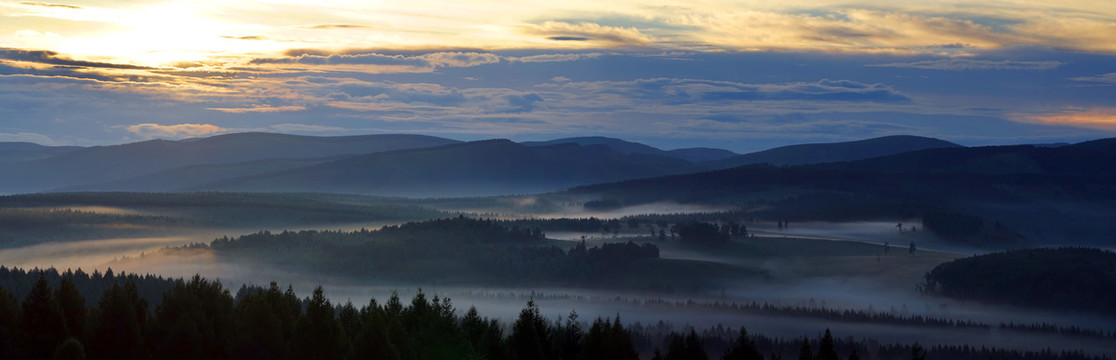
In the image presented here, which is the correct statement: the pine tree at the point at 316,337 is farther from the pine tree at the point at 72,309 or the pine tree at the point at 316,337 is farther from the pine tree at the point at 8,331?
the pine tree at the point at 8,331

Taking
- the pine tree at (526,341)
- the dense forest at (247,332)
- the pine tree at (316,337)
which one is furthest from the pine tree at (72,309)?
the pine tree at (526,341)

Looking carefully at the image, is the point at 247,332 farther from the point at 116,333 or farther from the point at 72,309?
the point at 72,309

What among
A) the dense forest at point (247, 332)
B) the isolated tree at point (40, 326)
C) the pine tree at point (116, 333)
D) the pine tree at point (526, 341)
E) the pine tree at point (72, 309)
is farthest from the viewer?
the pine tree at point (526, 341)

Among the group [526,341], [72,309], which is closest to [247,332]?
[72,309]

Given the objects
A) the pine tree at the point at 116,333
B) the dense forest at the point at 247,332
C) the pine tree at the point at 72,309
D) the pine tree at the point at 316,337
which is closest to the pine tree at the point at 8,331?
the dense forest at the point at 247,332

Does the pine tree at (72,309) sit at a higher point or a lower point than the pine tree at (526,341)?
higher

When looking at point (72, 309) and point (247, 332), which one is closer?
point (72, 309)

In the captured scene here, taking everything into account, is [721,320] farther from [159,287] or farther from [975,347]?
[159,287]

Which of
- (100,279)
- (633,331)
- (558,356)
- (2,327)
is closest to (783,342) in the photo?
(633,331)

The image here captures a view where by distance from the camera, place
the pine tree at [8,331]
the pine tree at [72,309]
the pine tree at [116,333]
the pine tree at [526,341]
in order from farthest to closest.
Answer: the pine tree at [526,341] → the pine tree at [72,309] → the pine tree at [116,333] → the pine tree at [8,331]

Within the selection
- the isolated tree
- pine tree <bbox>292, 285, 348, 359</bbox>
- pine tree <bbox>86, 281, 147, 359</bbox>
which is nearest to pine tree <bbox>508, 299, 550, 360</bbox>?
pine tree <bbox>292, 285, 348, 359</bbox>

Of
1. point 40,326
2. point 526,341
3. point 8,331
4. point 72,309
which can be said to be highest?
point 72,309

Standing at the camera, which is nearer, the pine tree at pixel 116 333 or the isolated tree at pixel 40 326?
the isolated tree at pixel 40 326

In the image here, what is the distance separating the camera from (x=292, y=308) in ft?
324
